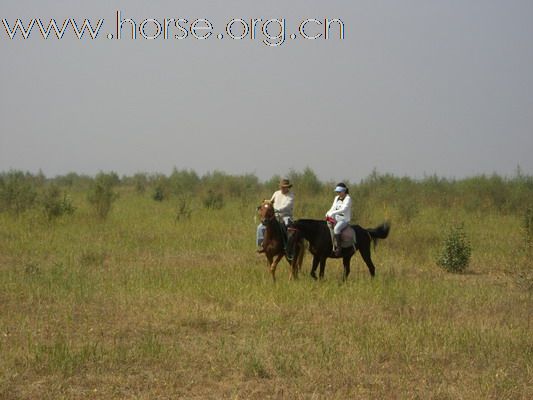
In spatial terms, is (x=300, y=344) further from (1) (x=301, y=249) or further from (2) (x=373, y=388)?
(1) (x=301, y=249)

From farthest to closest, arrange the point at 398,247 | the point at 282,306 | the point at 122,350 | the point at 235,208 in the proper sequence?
1. the point at 235,208
2. the point at 398,247
3. the point at 282,306
4. the point at 122,350

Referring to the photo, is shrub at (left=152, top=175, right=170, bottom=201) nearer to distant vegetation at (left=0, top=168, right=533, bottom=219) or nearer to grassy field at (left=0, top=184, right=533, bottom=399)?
distant vegetation at (left=0, top=168, right=533, bottom=219)

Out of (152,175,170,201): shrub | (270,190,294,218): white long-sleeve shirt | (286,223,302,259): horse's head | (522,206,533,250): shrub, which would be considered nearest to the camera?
(286,223,302,259): horse's head

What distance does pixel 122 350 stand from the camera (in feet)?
22.3

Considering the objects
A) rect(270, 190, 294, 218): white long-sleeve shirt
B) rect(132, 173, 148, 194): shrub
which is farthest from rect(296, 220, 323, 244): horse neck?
rect(132, 173, 148, 194): shrub

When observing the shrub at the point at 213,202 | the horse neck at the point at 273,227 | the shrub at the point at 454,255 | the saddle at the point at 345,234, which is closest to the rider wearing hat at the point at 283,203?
the horse neck at the point at 273,227

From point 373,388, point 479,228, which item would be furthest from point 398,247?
point 373,388

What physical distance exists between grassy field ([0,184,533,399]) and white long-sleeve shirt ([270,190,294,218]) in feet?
4.16

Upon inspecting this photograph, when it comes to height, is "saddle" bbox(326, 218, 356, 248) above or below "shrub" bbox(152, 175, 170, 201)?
below

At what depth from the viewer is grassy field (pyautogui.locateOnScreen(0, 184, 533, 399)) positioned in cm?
600

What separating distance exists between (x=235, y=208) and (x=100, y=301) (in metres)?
15.4

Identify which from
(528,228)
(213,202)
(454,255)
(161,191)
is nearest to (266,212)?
(454,255)

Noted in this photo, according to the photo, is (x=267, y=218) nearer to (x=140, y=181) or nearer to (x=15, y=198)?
(x=15, y=198)

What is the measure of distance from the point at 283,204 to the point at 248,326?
3.77 m
